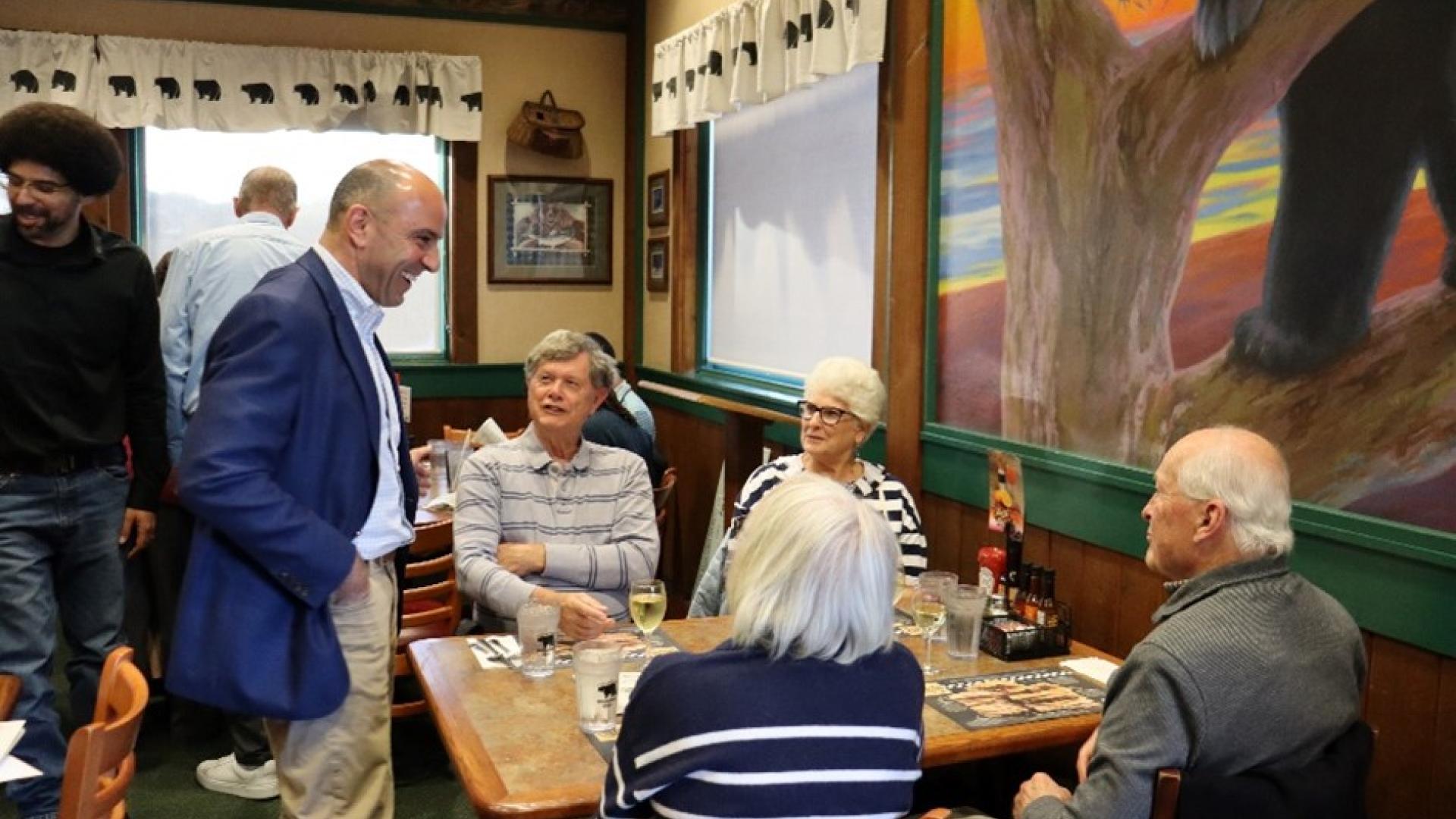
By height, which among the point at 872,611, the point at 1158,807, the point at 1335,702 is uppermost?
the point at 872,611

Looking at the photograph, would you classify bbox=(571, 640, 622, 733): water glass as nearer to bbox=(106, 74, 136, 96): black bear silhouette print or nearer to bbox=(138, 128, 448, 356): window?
bbox=(138, 128, 448, 356): window

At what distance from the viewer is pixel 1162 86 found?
2.53m

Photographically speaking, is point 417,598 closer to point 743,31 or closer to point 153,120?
point 743,31

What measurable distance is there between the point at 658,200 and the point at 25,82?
2.74 meters

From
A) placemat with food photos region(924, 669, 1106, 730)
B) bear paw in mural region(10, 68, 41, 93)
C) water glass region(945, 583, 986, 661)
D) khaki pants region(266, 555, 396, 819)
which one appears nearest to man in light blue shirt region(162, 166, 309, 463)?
khaki pants region(266, 555, 396, 819)

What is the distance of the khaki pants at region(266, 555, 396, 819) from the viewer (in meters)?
1.97

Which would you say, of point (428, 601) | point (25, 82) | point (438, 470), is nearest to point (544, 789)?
point (428, 601)

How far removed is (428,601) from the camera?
139 inches

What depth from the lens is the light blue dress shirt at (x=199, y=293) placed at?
332cm

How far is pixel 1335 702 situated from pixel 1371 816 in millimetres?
640

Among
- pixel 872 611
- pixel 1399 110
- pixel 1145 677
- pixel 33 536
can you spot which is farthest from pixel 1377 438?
→ pixel 33 536

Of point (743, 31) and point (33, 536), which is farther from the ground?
point (743, 31)

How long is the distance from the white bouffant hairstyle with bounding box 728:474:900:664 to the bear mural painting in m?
1.03

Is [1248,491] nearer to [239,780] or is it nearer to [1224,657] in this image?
[1224,657]
